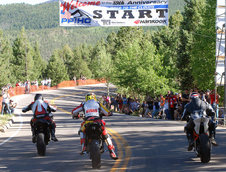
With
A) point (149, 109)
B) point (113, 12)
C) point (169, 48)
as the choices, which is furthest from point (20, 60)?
point (113, 12)

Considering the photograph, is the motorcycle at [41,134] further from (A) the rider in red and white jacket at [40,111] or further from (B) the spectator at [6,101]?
(B) the spectator at [6,101]

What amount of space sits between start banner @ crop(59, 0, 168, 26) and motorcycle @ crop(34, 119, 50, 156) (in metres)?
12.8

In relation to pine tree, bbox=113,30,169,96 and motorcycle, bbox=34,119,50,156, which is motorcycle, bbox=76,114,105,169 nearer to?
motorcycle, bbox=34,119,50,156

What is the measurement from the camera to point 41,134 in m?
11.3

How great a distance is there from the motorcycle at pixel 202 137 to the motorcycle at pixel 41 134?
398 centimetres

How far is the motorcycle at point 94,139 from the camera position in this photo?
9047 millimetres

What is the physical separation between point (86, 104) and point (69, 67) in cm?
11530

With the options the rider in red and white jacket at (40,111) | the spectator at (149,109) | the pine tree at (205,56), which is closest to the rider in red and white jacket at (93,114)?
the rider in red and white jacket at (40,111)

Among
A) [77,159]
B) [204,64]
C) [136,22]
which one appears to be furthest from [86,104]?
[204,64]

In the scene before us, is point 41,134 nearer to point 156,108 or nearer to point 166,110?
point 166,110

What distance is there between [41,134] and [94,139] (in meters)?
2.55

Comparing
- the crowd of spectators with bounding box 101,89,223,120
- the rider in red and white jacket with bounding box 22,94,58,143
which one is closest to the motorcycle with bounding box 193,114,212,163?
the rider in red and white jacket with bounding box 22,94,58,143

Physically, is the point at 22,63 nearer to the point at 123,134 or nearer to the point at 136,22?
the point at 136,22

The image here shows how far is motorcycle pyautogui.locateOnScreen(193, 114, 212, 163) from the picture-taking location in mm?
9367
